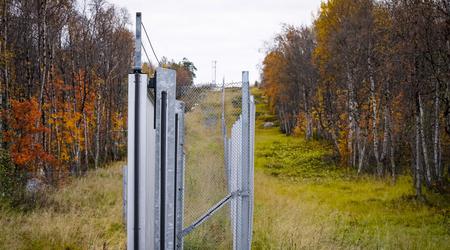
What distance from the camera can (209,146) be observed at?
337 inches

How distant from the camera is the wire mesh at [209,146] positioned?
6.23 m

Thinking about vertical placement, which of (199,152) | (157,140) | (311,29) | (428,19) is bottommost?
(199,152)

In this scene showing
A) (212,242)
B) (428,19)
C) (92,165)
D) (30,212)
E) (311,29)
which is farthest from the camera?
(311,29)

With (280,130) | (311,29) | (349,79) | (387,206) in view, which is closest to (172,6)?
(387,206)

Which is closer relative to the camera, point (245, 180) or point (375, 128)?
point (245, 180)

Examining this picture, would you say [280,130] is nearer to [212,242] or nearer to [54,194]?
[54,194]

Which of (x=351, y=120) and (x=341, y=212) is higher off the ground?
(x=351, y=120)

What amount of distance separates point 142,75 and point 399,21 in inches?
461

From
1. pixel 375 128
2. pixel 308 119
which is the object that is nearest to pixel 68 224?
pixel 375 128

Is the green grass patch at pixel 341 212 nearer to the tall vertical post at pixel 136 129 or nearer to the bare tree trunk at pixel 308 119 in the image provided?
the tall vertical post at pixel 136 129

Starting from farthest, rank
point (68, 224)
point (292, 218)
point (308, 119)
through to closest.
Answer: point (308, 119), point (292, 218), point (68, 224)

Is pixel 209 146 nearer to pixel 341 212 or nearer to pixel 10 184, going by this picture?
→ pixel 341 212

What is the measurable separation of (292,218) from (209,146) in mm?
2518

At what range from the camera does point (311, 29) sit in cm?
3475
